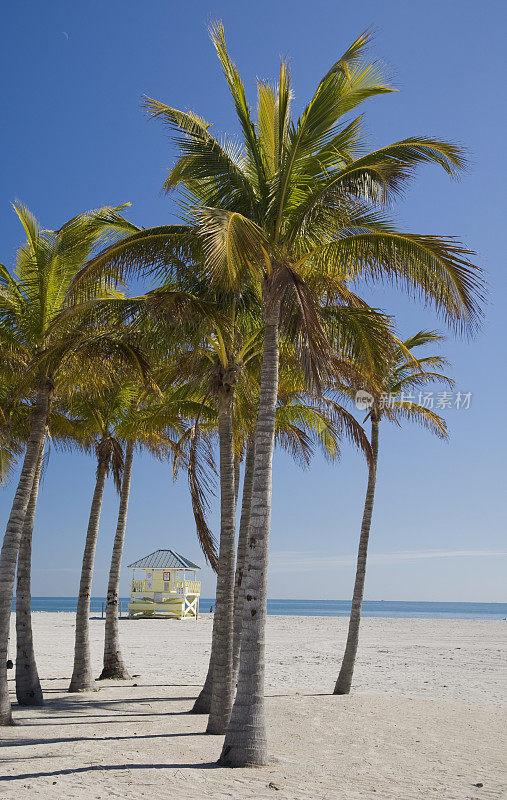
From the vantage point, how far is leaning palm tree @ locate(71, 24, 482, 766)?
774 centimetres

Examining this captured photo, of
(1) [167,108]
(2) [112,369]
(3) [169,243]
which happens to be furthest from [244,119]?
(2) [112,369]

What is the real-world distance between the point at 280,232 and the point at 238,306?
1890 mm

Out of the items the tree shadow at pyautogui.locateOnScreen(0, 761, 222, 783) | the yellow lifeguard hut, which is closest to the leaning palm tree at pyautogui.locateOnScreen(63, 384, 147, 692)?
the tree shadow at pyautogui.locateOnScreen(0, 761, 222, 783)

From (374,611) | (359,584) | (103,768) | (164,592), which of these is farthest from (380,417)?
(374,611)

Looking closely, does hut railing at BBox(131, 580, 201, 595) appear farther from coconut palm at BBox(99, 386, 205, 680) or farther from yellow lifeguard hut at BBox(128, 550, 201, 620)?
coconut palm at BBox(99, 386, 205, 680)

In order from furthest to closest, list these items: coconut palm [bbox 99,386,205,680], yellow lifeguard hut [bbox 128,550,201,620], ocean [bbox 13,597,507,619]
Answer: ocean [bbox 13,597,507,619] → yellow lifeguard hut [bbox 128,550,201,620] → coconut palm [bbox 99,386,205,680]

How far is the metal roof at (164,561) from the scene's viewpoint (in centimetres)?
4188

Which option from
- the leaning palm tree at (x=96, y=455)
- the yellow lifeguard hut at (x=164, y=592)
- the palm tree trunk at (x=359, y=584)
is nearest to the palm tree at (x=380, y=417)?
the palm tree trunk at (x=359, y=584)

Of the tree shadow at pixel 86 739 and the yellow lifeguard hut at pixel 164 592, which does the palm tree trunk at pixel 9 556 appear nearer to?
the tree shadow at pixel 86 739

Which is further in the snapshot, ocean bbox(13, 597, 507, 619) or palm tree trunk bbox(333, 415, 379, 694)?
ocean bbox(13, 597, 507, 619)

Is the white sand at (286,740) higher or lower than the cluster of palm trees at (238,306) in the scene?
lower

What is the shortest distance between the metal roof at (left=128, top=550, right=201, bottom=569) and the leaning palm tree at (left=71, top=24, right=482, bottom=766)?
34.5m

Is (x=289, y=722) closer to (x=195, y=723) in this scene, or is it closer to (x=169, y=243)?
(x=195, y=723)

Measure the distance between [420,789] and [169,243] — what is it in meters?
7.24
